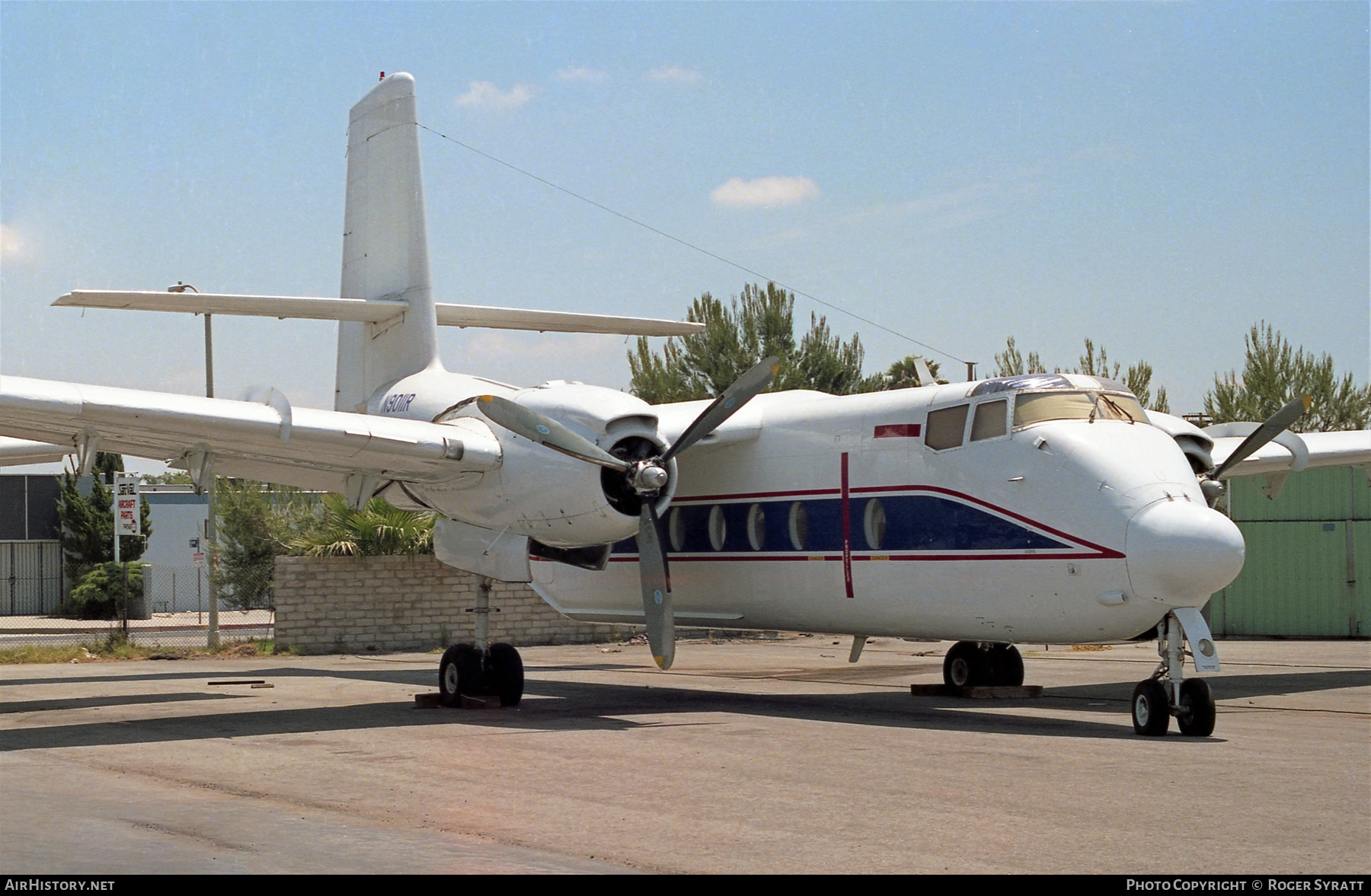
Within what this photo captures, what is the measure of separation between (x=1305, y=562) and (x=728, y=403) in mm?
18466

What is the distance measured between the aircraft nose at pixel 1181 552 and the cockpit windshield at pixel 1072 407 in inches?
53.1

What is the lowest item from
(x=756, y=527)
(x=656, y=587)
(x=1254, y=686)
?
(x=1254, y=686)

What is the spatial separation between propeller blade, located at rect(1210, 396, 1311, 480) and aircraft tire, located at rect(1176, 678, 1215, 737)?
11.1ft

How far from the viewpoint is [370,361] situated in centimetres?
1823

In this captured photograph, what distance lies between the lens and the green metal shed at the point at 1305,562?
88.9ft

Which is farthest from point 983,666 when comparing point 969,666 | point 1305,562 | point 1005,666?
point 1305,562

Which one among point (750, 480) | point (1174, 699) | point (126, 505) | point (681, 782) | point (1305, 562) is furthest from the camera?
point (1305, 562)

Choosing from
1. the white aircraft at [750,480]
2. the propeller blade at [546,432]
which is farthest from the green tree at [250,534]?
the propeller blade at [546,432]

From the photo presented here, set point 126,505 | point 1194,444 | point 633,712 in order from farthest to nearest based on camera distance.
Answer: point 126,505, point 633,712, point 1194,444

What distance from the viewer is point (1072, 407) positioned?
13062 millimetres

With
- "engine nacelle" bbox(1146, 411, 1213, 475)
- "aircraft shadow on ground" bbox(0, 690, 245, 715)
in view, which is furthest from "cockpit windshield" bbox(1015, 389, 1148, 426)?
"aircraft shadow on ground" bbox(0, 690, 245, 715)

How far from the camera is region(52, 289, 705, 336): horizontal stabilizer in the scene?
15.4 metres

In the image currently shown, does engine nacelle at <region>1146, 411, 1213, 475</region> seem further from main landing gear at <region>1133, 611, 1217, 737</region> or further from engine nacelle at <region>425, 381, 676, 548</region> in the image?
engine nacelle at <region>425, 381, 676, 548</region>

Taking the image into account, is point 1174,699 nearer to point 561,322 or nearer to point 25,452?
point 561,322
